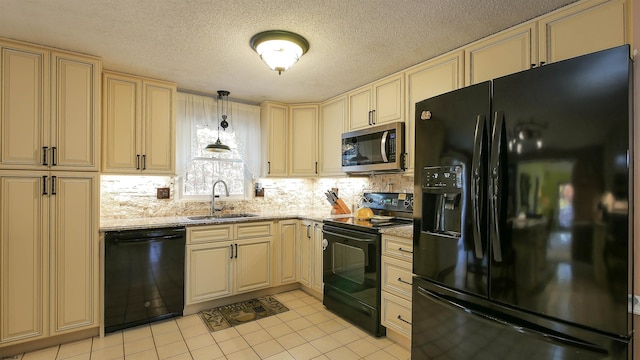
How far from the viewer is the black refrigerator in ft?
3.91

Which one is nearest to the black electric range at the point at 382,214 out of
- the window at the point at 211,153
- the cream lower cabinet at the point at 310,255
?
the cream lower cabinet at the point at 310,255

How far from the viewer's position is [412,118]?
8.91 feet

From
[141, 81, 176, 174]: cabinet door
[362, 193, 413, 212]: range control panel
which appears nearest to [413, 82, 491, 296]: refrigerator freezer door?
[362, 193, 413, 212]: range control panel

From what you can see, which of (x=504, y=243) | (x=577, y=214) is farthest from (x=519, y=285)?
(x=577, y=214)

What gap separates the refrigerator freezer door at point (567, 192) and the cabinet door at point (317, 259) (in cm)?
197

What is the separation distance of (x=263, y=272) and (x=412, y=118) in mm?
2199

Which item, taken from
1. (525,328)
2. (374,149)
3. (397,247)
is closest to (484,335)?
(525,328)

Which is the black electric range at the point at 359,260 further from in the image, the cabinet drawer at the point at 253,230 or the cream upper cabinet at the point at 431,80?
the cabinet drawer at the point at 253,230

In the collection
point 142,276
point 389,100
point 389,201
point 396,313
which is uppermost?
point 389,100

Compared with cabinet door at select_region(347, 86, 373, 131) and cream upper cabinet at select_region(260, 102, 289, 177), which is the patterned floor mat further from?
cabinet door at select_region(347, 86, 373, 131)

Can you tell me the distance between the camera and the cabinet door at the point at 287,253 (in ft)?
11.7

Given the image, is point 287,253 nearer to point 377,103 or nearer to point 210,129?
point 210,129

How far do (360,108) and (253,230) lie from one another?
1709 mm

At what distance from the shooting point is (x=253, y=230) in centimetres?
337
